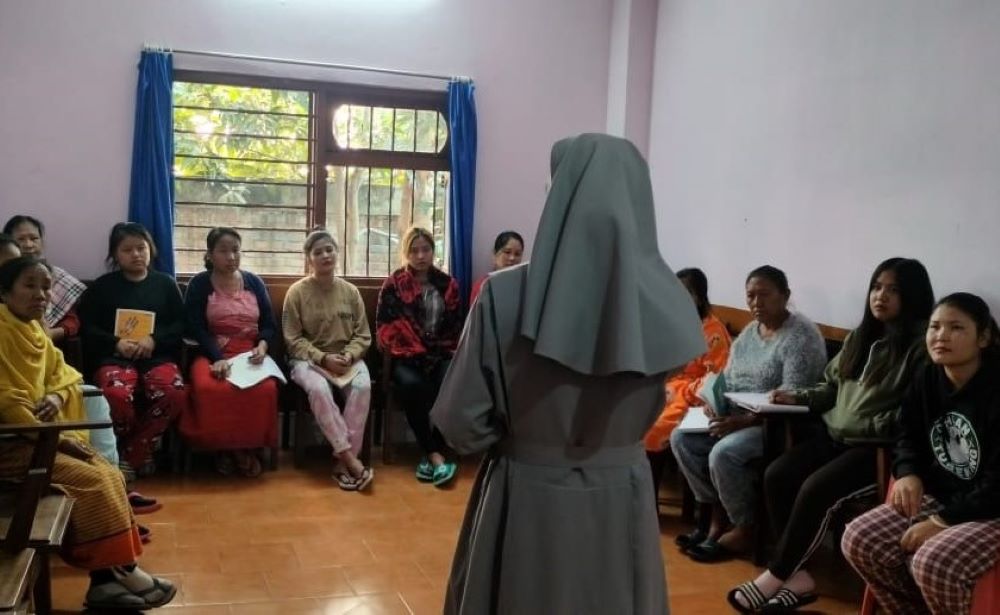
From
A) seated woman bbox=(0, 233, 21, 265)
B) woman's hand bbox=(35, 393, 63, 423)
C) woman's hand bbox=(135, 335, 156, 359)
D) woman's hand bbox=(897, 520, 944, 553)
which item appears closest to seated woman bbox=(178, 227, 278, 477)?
woman's hand bbox=(135, 335, 156, 359)

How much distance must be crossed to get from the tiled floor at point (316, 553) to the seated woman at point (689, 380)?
13.6 inches

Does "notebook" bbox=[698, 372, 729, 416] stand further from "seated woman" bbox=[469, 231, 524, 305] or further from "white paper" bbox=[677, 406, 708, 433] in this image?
"seated woman" bbox=[469, 231, 524, 305]

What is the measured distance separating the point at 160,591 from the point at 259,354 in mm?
1699

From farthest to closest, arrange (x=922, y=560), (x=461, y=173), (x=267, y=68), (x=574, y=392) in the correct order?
1. (x=461, y=173)
2. (x=267, y=68)
3. (x=922, y=560)
4. (x=574, y=392)

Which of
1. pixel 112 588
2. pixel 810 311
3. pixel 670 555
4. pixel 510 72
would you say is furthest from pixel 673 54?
pixel 112 588

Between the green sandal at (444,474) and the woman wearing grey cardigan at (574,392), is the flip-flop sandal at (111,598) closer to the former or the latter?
the woman wearing grey cardigan at (574,392)

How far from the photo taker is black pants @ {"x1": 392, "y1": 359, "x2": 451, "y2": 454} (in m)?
4.38

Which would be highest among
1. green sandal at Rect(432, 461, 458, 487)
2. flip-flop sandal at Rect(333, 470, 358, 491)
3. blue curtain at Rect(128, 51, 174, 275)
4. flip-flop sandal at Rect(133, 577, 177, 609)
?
blue curtain at Rect(128, 51, 174, 275)

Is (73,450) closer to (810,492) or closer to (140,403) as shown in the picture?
(140,403)

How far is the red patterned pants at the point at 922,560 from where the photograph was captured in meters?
2.23

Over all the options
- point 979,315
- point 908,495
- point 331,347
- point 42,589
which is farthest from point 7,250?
point 979,315

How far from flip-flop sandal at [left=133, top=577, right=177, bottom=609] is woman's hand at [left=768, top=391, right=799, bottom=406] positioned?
2.22 meters

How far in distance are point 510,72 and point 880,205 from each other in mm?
2576

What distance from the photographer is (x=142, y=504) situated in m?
3.60
